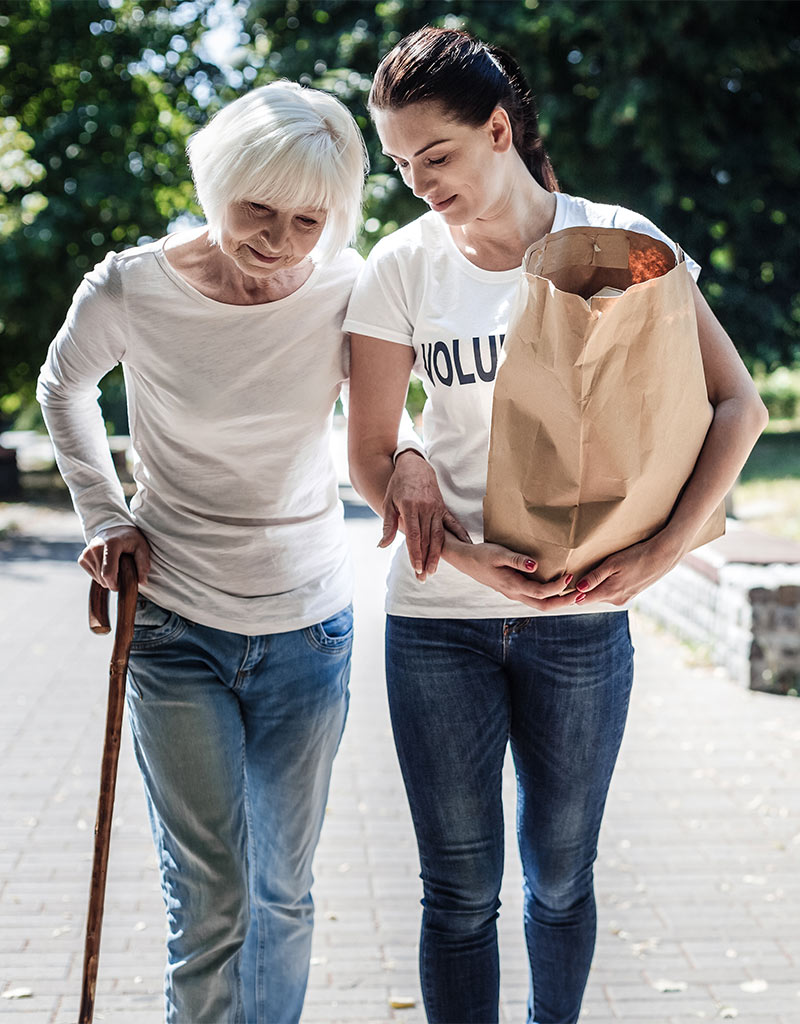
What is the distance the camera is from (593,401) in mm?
2102

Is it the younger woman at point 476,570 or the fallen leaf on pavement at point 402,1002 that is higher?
the younger woman at point 476,570

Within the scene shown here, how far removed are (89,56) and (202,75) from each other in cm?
230

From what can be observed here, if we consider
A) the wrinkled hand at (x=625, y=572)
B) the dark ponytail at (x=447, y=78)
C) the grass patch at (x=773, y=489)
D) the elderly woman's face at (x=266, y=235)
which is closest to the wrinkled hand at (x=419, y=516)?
the wrinkled hand at (x=625, y=572)

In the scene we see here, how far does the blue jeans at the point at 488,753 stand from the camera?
248cm

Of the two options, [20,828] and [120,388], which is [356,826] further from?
[120,388]

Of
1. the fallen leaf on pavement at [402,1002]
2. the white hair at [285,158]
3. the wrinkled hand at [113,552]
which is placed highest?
the white hair at [285,158]

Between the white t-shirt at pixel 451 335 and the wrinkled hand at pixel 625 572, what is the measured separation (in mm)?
172

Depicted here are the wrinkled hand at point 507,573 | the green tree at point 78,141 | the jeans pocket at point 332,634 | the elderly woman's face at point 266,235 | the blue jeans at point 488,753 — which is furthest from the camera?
the green tree at point 78,141

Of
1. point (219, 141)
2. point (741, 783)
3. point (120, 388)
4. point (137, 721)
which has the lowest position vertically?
point (120, 388)

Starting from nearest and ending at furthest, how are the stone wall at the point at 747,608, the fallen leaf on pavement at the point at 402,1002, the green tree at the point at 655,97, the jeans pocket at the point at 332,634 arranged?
the jeans pocket at the point at 332,634, the fallen leaf on pavement at the point at 402,1002, the stone wall at the point at 747,608, the green tree at the point at 655,97

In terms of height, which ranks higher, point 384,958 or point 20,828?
point 384,958

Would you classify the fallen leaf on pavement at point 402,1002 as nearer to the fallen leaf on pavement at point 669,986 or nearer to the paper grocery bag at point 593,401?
the fallen leaf on pavement at point 669,986

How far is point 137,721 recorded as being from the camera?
2559 millimetres

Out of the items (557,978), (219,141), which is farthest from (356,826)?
(219,141)
